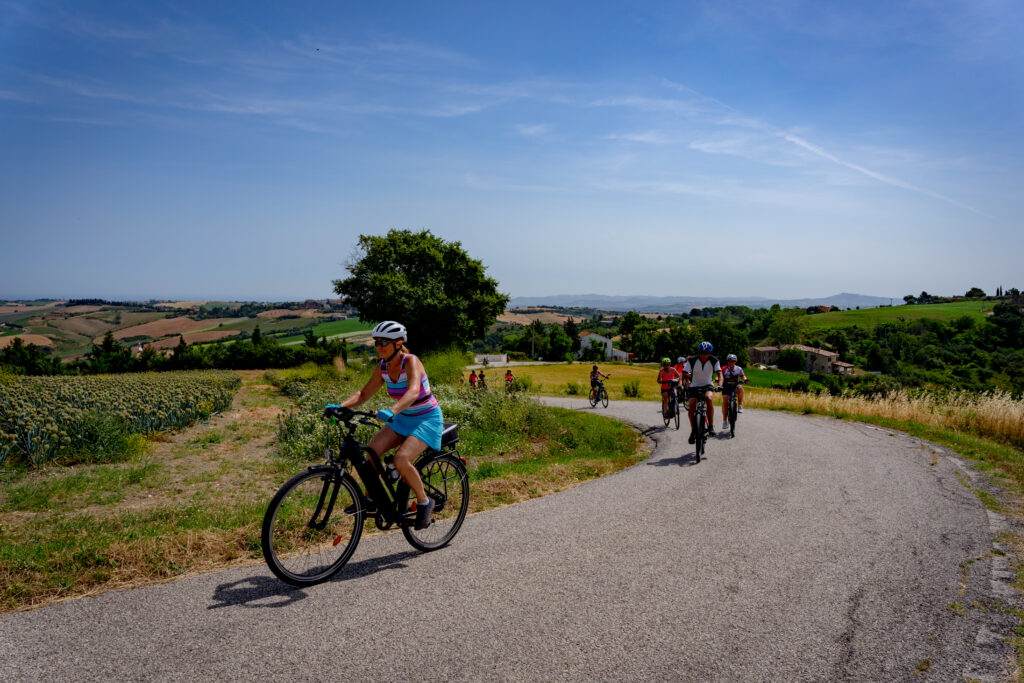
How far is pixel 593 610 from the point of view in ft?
13.4

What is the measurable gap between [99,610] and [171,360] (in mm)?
42585

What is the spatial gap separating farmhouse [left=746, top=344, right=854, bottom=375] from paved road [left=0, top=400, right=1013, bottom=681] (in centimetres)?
9793

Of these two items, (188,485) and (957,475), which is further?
(957,475)

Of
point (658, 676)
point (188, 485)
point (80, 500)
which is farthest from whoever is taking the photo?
point (188, 485)

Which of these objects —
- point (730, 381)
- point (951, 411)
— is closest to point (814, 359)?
point (951, 411)

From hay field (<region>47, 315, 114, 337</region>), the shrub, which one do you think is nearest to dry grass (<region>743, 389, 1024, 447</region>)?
the shrub

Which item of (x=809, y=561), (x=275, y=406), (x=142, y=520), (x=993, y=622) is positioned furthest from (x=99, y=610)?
(x=275, y=406)

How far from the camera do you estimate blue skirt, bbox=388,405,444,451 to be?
5051 millimetres

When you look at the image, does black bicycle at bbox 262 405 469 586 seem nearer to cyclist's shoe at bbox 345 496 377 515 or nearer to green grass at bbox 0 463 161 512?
cyclist's shoe at bbox 345 496 377 515

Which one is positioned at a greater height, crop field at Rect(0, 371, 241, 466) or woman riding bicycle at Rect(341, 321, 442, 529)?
woman riding bicycle at Rect(341, 321, 442, 529)

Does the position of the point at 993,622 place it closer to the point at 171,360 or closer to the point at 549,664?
the point at 549,664

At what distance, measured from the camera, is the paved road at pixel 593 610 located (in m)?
3.36

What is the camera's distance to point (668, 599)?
14.1ft

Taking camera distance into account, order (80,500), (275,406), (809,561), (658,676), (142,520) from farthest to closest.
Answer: (275,406) → (80,500) → (142,520) → (809,561) → (658,676)
